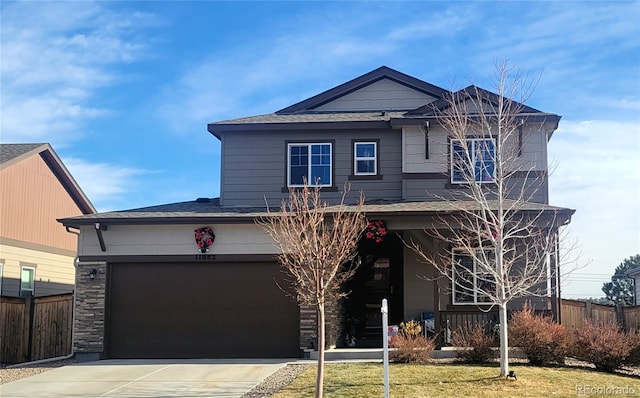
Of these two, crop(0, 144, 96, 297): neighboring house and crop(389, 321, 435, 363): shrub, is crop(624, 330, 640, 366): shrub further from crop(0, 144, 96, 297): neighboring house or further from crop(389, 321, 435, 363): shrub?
crop(0, 144, 96, 297): neighboring house

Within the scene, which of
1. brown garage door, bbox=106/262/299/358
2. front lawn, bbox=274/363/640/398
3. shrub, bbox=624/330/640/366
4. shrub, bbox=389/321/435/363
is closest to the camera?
front lawn, bbox=274/363/640/398

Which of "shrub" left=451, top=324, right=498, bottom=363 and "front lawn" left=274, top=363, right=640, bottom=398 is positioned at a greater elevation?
"shrub" left=451, top=324, right=498, bottom=363

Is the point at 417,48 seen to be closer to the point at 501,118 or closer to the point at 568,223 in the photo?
the point at 501,118

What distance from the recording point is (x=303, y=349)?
609 inches

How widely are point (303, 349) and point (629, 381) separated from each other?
6897 millimetres

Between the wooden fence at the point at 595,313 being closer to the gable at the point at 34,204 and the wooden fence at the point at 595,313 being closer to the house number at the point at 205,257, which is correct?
the house number at the point at 205,257

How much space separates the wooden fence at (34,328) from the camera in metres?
17.1

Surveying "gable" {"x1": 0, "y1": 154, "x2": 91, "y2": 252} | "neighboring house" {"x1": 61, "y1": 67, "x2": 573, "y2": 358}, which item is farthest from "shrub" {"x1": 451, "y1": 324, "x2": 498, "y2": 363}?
"gable" {"x1": 0, "y1": 154, "x2": 91, "y2": 252}

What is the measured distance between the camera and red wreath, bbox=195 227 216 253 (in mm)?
15938

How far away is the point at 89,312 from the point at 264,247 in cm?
449

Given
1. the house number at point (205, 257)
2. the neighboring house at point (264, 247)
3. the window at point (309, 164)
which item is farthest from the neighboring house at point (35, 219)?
the window at point (309, 164)

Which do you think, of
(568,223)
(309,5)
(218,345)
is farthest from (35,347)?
(568,223)

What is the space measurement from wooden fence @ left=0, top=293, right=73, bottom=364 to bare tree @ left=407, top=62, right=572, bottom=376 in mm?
9544

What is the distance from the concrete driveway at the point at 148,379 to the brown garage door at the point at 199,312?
63cm
